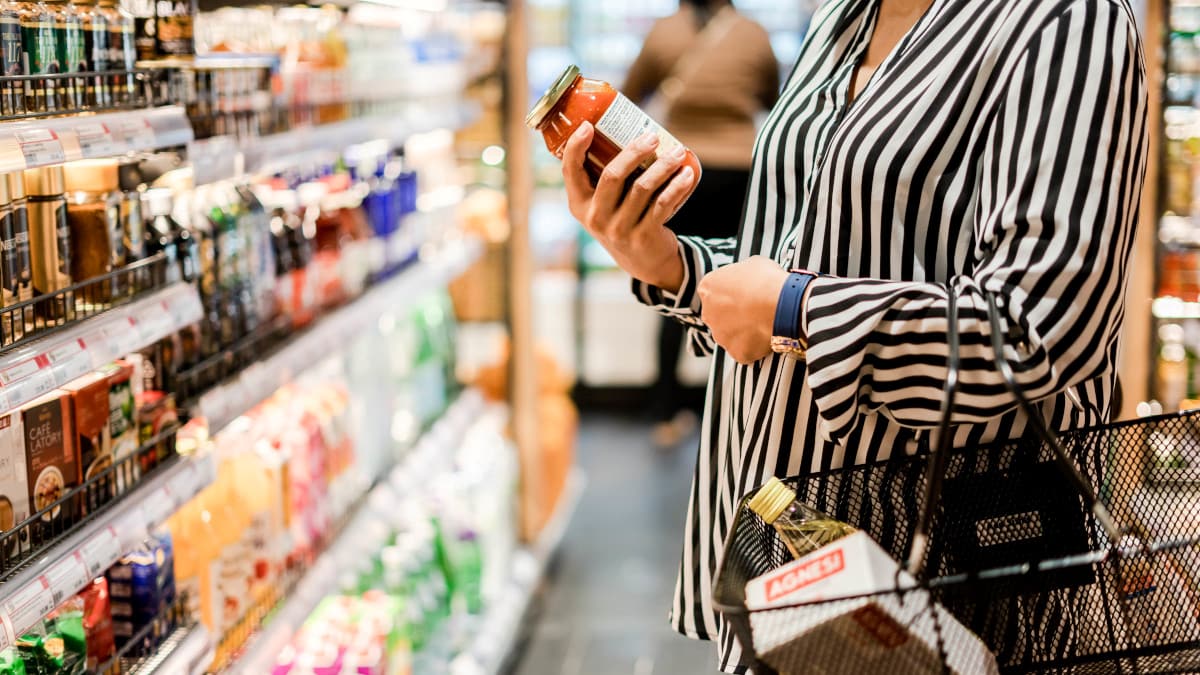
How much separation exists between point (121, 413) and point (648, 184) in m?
0.78

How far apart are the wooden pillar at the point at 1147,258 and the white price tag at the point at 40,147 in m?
3.28

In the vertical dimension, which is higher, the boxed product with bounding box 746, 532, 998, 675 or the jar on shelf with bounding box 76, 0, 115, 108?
the jar on shelf with bounding box 76, 0, 115, 108

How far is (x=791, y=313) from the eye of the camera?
125cm

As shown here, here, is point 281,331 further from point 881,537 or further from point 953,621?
point 953,621

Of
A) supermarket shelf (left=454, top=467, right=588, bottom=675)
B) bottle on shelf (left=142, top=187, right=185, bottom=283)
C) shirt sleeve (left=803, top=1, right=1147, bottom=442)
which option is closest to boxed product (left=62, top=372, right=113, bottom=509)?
bottle on shelf (left=142, top=187, right=185, bottom=283)

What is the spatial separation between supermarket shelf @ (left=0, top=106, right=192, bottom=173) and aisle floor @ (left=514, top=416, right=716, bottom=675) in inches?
92.0

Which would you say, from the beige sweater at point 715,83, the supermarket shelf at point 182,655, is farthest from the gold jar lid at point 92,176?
the beige sweater at point 715,83

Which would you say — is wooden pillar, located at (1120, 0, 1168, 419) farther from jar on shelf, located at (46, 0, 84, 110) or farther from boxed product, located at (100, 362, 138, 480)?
jar on shelf, located at (46, 0, 84, 110)

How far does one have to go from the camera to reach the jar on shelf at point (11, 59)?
139 centimetres

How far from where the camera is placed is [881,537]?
125 centimetres

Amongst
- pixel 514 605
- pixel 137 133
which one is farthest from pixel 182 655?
pixel 514 605

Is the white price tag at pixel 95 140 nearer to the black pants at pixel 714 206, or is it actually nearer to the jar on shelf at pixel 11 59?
the jar on shelf at pixel 11 59

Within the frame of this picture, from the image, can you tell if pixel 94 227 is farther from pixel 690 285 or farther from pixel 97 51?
pixel 690 285

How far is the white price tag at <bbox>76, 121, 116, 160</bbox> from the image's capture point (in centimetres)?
143
